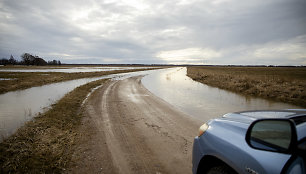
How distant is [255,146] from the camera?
1.59m

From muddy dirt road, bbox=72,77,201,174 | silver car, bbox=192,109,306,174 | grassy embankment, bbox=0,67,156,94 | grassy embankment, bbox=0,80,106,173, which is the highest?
silver car, bbox=192,109,306,174

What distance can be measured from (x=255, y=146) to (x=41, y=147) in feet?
17.6

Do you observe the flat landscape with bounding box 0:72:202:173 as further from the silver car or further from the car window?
the car window

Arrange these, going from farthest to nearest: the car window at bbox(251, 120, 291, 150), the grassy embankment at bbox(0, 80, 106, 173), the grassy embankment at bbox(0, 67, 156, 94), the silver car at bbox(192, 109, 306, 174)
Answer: the grassy embankment at bbox(0, 67, 156, 94), the grassy embankment at bbox(0, 80, 106, 173), the car window at bbox(251, 120, 291, 150), the silver car at bbox(192, 109, 306, 174)

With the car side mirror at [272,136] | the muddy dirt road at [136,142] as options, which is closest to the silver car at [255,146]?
the car side mirror at [272,136]

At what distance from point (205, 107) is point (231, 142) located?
8037 mm

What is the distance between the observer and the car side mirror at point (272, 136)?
4.65 feet

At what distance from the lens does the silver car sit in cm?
132

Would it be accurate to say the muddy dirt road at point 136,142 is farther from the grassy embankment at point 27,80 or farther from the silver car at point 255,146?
the grassy embankment at point 27,80

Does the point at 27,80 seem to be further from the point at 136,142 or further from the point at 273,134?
the point at 273,134

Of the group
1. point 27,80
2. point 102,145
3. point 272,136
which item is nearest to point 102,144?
point 102,145

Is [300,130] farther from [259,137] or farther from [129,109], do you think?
[129,109]

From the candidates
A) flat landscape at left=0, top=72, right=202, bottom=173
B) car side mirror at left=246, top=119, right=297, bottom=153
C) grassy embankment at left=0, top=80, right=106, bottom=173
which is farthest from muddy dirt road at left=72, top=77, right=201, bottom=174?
car side mirror at left=246, top=119, right=297, bottom=153

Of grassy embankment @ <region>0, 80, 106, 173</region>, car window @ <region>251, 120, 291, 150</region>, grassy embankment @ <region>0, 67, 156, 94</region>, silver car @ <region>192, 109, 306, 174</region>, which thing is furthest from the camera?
grassy embankment @ <region>0, 67, 156, 94</region>
